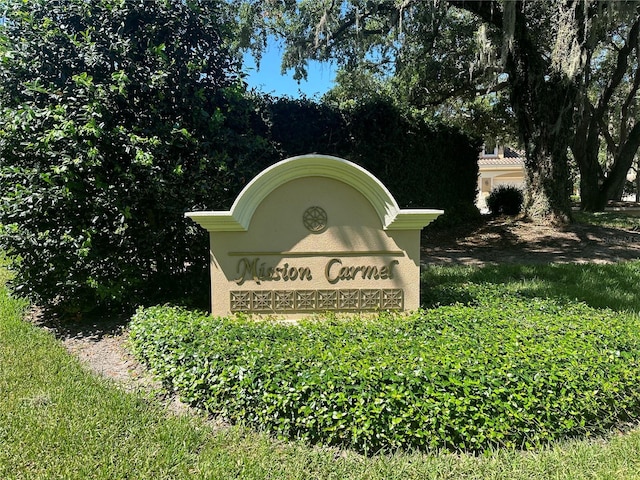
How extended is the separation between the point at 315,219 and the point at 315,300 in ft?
2.62

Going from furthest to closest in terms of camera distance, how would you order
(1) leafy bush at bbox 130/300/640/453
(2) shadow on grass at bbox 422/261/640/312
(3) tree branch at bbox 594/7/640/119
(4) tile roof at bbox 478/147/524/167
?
1. (4) tile roof at bbox 478/147/524/167
2. (3) tree branch at bbox 594/7/640/119
3. (2) shadow on grass at bbox 422/261/640/312
4. (1) leafy bush at bbox 130/300/640/453

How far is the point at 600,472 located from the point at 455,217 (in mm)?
10314

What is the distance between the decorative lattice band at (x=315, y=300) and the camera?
4.04 meters

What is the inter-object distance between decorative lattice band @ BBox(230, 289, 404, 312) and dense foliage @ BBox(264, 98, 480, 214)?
145 inches

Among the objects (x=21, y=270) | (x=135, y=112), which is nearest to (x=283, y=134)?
(x=135, y=112)

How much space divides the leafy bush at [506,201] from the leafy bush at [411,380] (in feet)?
35.8

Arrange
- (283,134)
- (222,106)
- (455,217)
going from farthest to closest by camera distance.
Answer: (455,217) < (283,134) < (222,106)

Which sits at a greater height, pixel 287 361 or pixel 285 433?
pixel 287 361

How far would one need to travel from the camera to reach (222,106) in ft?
16.6

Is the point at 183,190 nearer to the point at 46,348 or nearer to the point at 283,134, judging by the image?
the point at 46,348

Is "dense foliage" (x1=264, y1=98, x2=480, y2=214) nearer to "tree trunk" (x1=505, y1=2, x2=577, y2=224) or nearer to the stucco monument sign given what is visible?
"tree trunk" (x1=505, y1=2, x2=577, y2=224)

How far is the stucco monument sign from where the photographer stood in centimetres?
398

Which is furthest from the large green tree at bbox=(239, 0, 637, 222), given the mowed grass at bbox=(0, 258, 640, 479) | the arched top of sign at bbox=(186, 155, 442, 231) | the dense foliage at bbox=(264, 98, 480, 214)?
the mowed grass at bbox=(0, 258, 640, 479)

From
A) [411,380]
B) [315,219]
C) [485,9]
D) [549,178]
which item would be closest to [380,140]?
[485,9]
